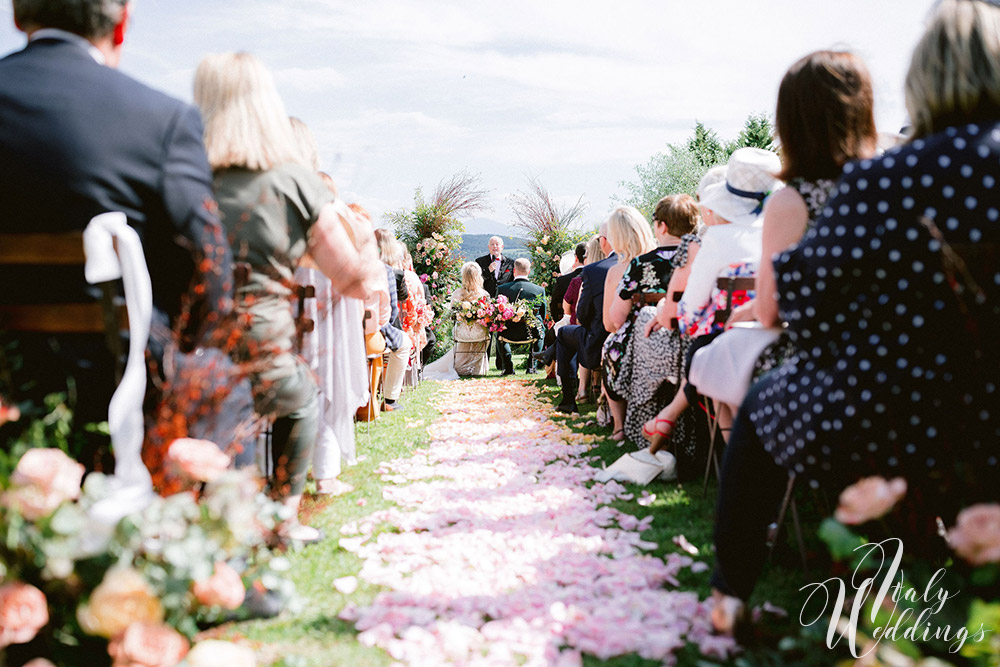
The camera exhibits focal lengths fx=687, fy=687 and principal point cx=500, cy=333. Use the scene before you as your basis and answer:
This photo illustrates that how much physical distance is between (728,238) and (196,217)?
2690 millimetres

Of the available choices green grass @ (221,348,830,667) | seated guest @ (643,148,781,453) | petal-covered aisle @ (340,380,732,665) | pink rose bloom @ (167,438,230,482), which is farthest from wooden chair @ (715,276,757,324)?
pink rose bloom @ (167,438,230,482)

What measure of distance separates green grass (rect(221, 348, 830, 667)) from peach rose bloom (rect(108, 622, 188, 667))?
594mm

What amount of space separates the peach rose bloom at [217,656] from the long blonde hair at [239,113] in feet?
5.79

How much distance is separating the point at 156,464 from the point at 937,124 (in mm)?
2215

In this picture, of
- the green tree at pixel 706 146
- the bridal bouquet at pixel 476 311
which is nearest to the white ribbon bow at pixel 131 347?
the bridal bouquet at pixel 476 311

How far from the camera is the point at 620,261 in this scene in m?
5.86

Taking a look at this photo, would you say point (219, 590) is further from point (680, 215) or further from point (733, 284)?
point (680, 215)

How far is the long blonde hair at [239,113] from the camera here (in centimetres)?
267

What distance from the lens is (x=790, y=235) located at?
7.45 ft

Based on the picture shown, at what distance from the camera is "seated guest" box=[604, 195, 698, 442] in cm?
489

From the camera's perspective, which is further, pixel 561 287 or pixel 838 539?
pixel 561 287

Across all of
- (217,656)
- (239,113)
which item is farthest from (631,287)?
(217,656)

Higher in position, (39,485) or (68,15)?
(68,15)

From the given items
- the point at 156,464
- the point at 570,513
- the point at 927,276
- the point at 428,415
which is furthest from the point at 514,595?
the point at 428,415
